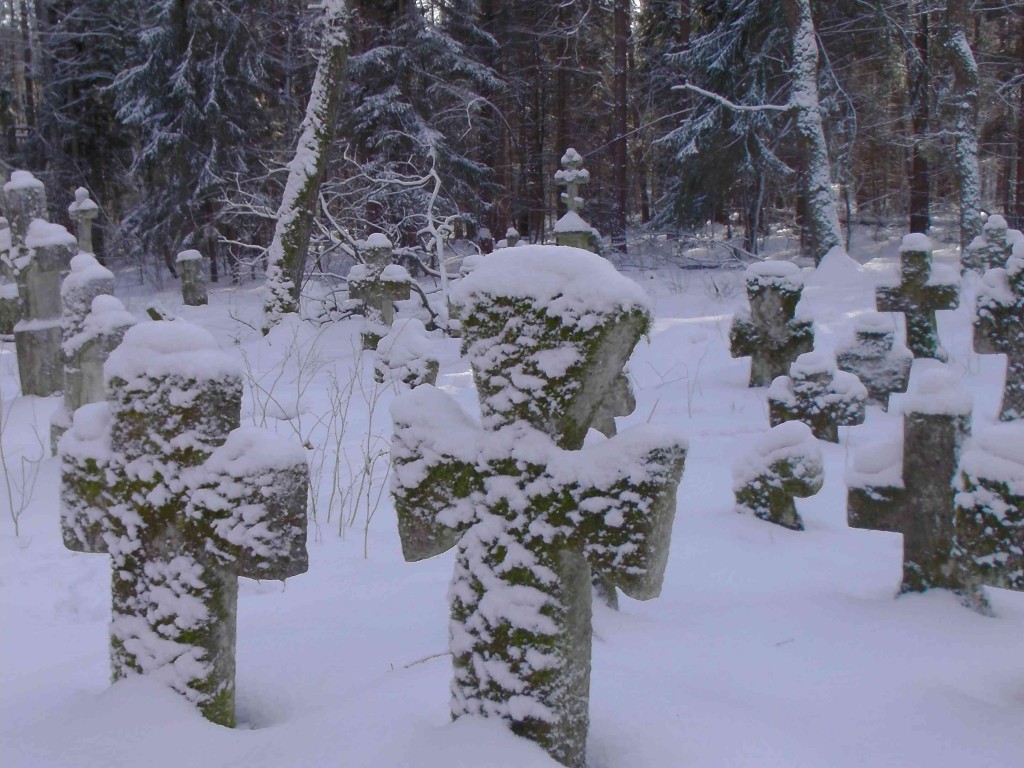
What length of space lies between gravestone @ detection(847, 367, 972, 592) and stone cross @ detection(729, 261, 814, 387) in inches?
157

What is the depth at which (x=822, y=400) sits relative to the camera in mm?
5660

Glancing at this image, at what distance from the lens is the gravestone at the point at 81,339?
5.19 metres

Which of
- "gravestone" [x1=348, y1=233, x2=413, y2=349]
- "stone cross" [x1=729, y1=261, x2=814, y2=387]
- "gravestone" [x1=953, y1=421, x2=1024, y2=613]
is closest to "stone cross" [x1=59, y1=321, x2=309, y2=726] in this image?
"gravestone" [x1=953, y1=421, x2=1024, y2=613]

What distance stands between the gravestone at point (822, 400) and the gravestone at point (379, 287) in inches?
215

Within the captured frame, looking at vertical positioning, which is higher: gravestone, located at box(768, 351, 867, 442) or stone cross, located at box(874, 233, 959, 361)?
stone cross, located at box(874, 233, 959, 361)

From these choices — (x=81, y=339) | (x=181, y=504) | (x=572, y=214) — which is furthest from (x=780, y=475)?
(x=572, y=214)

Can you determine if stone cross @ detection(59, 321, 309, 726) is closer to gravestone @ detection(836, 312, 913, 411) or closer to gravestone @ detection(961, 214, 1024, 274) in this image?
gravestone @ detection(836, 312, 913, 411)

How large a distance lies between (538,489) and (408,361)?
5.96 metres

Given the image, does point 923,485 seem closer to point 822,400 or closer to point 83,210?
point 822,400

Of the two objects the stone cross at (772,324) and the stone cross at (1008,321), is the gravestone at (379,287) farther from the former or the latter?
the stone cross at (1008,321)

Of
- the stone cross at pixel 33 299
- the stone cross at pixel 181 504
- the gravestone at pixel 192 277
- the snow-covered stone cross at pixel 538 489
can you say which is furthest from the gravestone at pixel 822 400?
the gravestone at pixel 192 277

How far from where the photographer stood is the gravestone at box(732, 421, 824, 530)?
3.92 metres

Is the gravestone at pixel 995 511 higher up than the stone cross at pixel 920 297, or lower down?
lower down

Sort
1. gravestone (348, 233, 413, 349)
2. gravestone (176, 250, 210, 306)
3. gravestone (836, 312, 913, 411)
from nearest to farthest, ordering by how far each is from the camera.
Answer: gravestone (836, 312, 913, 411) → gravestone (348, 233, 413, 349) → gravestone (176, 250, 210, 306)
